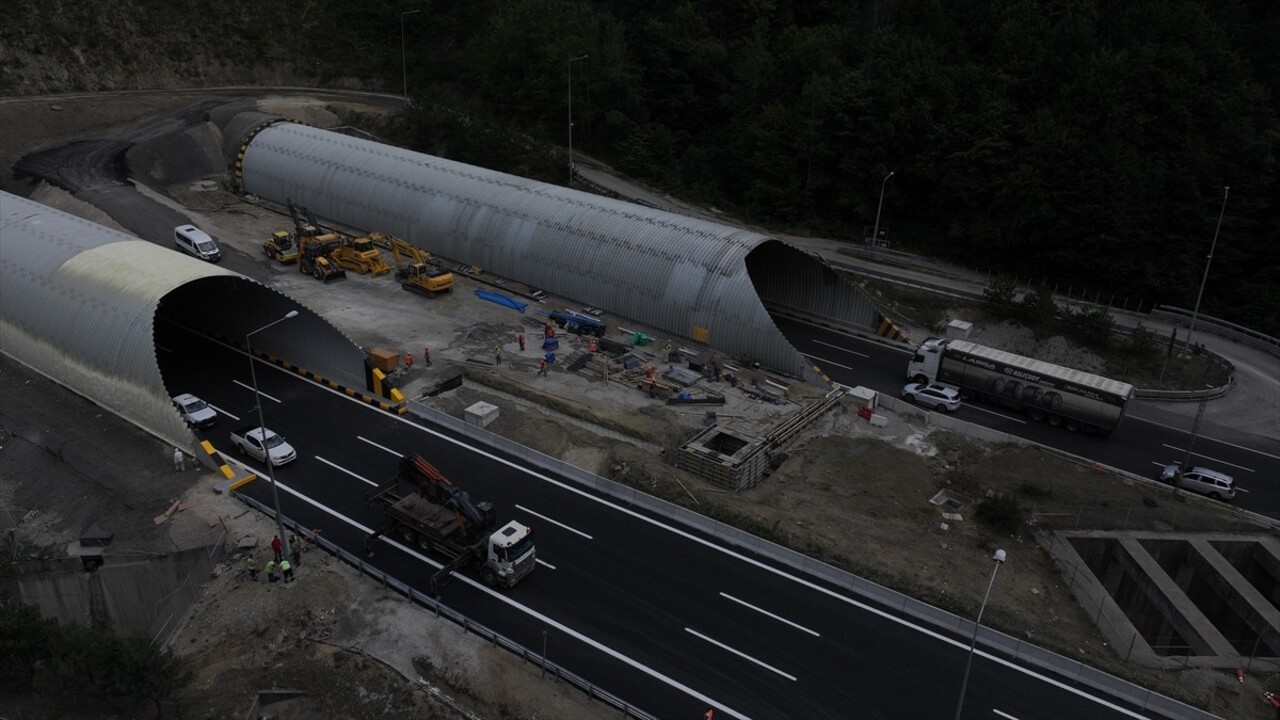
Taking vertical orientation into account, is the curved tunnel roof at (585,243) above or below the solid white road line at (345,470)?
above

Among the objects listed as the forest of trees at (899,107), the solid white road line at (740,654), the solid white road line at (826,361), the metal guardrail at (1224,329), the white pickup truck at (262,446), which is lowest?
the solid white road line at (740,654)

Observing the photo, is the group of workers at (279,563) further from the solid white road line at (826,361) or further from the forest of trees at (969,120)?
the forest of trees at (969,120)

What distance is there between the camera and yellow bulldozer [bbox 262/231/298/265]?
59.5 meters

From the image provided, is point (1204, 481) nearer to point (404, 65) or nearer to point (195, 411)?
point (195, 411)

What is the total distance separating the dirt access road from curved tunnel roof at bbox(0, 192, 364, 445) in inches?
79.3

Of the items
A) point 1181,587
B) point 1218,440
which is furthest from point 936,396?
point 1218,440

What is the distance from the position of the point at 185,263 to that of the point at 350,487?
16311 millimetres

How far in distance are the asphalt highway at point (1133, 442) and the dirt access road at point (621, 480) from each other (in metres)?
3.47

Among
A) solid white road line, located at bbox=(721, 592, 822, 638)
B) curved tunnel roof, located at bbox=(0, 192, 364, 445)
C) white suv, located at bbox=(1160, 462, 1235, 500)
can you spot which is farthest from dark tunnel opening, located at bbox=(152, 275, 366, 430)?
white suv, located at bbox=(1160, 462, 1235, 500)

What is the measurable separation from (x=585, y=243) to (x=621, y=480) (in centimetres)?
2252

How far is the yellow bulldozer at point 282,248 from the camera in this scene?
59.5m

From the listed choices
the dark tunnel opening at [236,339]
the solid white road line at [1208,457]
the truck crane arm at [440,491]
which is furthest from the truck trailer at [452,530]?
the solid white road line at [1208,457]

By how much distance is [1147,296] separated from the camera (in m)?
61.8

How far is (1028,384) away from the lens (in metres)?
45.1
